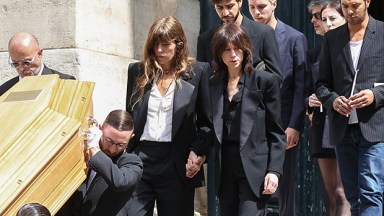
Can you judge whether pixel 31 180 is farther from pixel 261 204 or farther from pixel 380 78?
pixel 380 78

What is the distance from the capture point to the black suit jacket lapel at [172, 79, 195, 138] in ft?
20.3

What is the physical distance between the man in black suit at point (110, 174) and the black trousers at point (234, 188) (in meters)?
0.63

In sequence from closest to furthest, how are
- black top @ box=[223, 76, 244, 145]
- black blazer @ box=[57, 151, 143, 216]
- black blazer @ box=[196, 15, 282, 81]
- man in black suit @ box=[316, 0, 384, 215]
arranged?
1. black blazer @ box=[57, 151, 143, 216]
2. black top @ box=[223, 76, 244, 145]
3. man in black suit @ box=[316, 0, 384, 215]
4. black blazer @ box=[196, 15, 282, 81]

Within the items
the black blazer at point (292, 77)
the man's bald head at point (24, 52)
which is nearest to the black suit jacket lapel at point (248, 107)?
the black blazer at point (292, 77)

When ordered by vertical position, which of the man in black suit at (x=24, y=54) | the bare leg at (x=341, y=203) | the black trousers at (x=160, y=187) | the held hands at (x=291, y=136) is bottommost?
the bare leg at (x=341, y=203)

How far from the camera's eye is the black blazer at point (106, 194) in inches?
219

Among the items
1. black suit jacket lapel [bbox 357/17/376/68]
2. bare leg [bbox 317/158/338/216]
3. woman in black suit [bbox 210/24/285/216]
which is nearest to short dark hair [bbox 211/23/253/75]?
woman in black suit [bbox 210/24/285/216]

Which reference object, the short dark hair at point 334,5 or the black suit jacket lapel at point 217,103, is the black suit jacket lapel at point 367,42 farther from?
the black suit jacket lapel at point 217,103

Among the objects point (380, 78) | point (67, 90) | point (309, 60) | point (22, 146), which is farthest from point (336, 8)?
point (22, 146)

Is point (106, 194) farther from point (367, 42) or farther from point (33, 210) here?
point (367, 42)

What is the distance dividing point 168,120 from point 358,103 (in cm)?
131

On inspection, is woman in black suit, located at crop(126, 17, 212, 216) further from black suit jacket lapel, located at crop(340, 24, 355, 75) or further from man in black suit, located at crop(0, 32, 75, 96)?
black suit jacket lapel, located at crop(340, 24, 355, 75)

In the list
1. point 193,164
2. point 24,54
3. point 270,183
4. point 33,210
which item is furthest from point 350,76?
point 33,210

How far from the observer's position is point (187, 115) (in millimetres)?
6230
